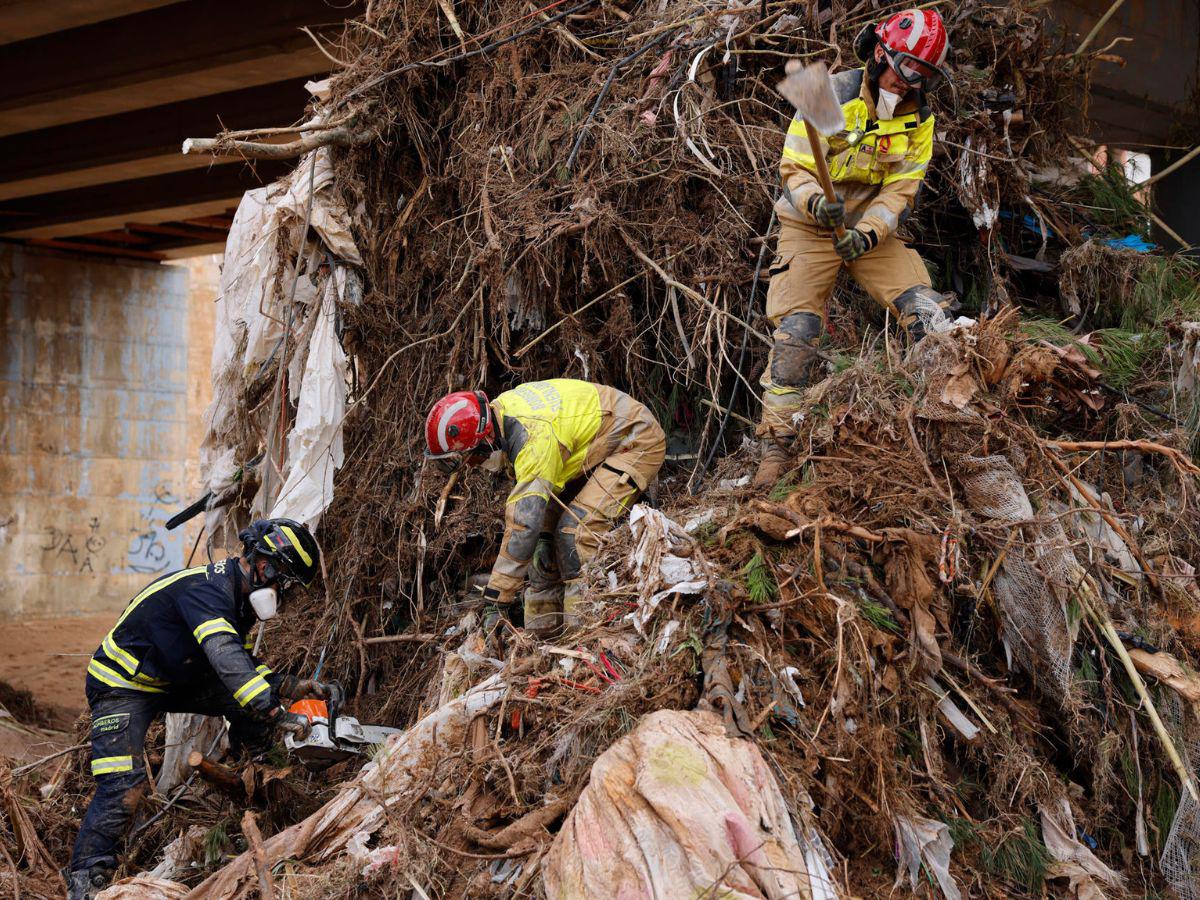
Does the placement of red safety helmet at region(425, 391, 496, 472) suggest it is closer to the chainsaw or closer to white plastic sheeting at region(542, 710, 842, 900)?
the chainsaw

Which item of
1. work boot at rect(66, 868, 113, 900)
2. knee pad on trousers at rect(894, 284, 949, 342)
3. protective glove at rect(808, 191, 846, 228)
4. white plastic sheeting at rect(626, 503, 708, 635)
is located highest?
protective glove at rect(808, 191, 846, 228)

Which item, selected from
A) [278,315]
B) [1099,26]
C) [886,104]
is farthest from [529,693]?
[1099,26]

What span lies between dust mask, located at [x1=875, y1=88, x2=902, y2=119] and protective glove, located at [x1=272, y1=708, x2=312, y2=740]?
354 centimetres

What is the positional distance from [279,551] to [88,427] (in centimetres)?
1042

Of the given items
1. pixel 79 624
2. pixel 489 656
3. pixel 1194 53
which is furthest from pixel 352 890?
pixel 79 624

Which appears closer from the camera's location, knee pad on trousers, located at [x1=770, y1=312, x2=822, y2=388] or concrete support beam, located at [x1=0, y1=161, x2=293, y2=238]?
knee pad on trousers, located at [x1=770, y1=312, x2=822, y2=388]

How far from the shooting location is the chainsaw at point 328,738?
4.67m

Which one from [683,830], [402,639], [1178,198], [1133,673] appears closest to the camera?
[683,830]

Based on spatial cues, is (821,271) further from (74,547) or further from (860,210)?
(74,547)

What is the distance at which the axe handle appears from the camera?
420cm

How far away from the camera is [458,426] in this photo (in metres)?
4.87

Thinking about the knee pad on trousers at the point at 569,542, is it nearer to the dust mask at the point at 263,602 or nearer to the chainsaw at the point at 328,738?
the chainsaw at the point at 328,738

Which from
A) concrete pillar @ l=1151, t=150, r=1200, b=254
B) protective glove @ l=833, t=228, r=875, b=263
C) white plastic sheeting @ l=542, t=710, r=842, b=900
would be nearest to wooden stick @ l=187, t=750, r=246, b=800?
white plastic sheeting @ l=542, t=710, r=842, b=900

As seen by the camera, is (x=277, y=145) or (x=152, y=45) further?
(x=152, y=45)
